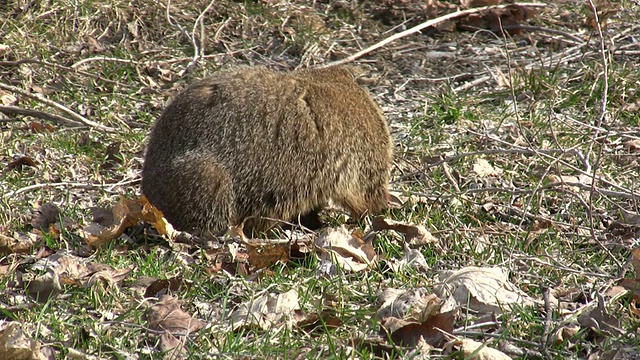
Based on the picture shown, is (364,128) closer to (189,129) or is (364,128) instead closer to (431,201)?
(431,201)

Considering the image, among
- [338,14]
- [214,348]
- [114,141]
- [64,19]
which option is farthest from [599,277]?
[64,19]

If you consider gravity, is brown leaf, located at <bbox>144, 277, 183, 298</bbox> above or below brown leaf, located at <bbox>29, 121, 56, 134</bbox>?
below

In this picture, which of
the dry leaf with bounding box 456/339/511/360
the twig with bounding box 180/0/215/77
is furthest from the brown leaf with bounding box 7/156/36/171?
the dry leaf with bounding box 456/339/511/360

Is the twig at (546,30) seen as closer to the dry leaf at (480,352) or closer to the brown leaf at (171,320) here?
the dry leaf at (480,352)

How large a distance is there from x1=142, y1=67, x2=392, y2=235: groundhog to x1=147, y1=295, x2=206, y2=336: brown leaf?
80 cm

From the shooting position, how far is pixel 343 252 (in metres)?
3.87

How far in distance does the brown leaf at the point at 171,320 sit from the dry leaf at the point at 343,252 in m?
0.73

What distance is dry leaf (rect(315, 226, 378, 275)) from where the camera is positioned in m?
3.78

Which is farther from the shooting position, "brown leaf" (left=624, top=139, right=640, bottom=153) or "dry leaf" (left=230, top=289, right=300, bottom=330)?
"brown leaf" (left=624, top=139, right=640, bottom=153)

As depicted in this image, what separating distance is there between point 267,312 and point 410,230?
108cm

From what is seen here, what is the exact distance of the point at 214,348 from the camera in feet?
10.0

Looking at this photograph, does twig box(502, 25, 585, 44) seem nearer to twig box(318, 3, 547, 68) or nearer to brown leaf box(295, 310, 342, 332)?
twig box(318, 3, 547, 68)

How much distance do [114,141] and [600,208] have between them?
10.1 ft

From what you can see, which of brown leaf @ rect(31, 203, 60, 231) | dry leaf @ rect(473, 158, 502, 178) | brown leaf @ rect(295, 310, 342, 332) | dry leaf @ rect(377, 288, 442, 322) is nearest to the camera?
dry leaf @ rect(377, 288, 442, 322)
